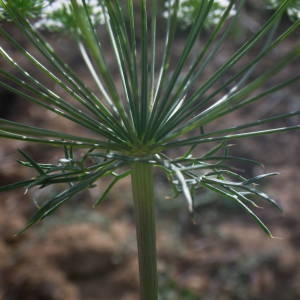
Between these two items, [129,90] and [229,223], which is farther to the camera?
[229,223]

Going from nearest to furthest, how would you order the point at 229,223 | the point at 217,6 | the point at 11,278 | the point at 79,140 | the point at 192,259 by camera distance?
the point at 79,140 < the point at 217,6 < the point at 11,278 < the point at 192,259 < the point at 229,223

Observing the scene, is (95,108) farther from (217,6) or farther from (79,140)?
(217,6)

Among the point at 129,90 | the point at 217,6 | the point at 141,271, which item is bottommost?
the point at 141,271

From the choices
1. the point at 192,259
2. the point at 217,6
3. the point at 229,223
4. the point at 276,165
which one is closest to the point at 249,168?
the point at 276,165

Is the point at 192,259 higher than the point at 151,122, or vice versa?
the point at 151,122

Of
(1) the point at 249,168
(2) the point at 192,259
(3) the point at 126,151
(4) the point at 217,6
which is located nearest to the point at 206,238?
(2) the point at 192,259

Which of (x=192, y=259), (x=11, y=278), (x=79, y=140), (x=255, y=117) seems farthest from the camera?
(x=255, y=117)
